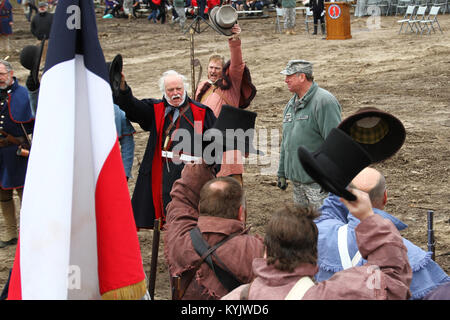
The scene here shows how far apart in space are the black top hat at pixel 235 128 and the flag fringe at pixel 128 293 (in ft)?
4.06

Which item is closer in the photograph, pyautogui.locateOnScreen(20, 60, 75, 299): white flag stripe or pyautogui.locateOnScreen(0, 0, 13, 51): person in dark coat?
pyautogui.locateOnScreen(20, 60, 75, 299): white flag stripe

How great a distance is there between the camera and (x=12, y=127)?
23.1ft

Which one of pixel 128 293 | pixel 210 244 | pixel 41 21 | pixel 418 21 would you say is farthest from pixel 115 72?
pixel 418 21

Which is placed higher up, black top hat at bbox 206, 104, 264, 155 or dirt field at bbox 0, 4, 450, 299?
black top hat at bbox 206, 104, 264, 155

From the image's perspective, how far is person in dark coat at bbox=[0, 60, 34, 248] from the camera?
697 cm

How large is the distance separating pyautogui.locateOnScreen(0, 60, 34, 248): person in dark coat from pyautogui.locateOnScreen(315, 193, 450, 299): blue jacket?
4.28 metres

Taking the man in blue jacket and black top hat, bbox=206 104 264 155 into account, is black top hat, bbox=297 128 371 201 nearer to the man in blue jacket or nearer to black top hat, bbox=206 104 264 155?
the man in blue jacket

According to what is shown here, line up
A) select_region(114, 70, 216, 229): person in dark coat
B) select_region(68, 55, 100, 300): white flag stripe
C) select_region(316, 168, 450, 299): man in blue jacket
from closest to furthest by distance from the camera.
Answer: select_region(68, 55, 100, 300): white flag stripe, select_region(316, 168, 450, 299): man in blue jacket, select_region(114, 70, 216, 229): person in dark coat

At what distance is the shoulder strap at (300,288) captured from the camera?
270cm

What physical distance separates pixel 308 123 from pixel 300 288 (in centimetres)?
335

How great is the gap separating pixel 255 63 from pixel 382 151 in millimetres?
14988

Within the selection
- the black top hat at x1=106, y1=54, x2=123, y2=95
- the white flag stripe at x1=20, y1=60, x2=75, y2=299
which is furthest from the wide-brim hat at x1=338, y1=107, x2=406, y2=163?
the black top hat at x1=106, y1=54, x2=123, y2=95

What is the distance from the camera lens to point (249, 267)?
3402 millimetres
